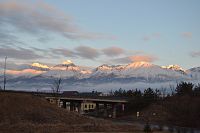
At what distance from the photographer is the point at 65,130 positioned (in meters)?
72.1

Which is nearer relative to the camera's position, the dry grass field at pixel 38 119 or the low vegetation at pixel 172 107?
the dry grass field at pixel 38 119

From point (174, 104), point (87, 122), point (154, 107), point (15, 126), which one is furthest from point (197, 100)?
point (15, 126)

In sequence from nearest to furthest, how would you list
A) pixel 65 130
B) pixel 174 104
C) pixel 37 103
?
pixel 65 130, pixel 37 103, pixel 174 104

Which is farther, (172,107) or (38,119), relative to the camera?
(172,107)

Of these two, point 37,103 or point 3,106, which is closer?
point 3,106

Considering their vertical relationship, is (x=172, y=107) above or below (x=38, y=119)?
above

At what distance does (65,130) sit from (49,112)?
61.4 feet

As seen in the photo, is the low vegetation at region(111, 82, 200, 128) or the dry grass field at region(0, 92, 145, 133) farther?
the low vegetation at region(111, 82, 200, 128)

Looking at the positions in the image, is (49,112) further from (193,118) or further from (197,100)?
(197,100)

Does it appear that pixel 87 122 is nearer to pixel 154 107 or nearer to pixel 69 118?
pixel 69 118

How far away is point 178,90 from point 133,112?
18.2 m

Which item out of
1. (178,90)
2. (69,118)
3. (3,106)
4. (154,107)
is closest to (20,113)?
(3,106)

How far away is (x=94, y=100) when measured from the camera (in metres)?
157

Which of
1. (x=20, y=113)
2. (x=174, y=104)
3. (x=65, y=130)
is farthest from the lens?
(x=174, y=104)
